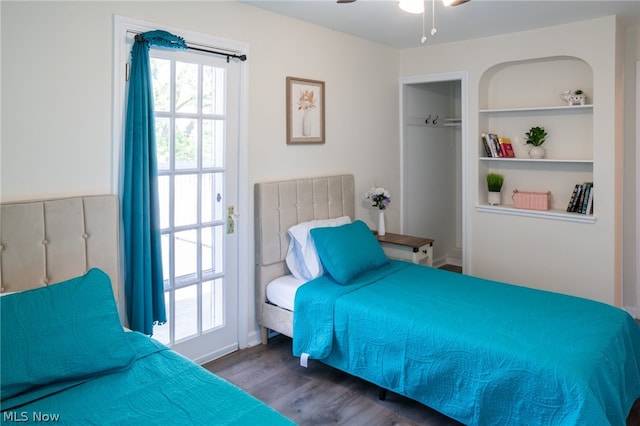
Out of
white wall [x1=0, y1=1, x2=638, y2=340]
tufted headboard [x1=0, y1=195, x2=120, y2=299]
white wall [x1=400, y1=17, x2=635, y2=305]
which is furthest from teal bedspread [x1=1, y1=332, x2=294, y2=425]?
white wall [x1=400, y1=17, x2=635, y2=305]

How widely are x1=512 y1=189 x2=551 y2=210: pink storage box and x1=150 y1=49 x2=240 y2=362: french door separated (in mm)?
2601

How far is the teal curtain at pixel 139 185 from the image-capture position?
8.64 ft

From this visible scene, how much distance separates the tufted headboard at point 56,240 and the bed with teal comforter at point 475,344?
126 centimetres

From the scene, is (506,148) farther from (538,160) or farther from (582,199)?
(582,199)

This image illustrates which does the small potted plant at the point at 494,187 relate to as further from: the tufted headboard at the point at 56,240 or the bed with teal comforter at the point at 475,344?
the tufted headboard at the point at 56,240

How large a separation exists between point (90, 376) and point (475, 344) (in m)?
1.75

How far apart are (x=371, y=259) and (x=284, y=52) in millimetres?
1700

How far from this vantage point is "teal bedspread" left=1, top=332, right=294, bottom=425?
5.40 feet

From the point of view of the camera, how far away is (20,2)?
7.30ft

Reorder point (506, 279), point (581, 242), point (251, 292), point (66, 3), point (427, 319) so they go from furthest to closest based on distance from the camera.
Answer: point (506, 279) → point (581, 242) → point (251, 292) → point (427, 319) → point (66, 3)

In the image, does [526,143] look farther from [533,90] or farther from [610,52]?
[610,52]

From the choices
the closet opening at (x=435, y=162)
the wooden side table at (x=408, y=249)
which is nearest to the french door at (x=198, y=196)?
the wooden side table at (x=408, y=249)

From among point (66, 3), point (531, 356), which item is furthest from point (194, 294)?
point (531, 356)

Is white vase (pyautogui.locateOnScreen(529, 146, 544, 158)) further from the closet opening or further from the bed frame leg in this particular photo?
the bed frame leg
